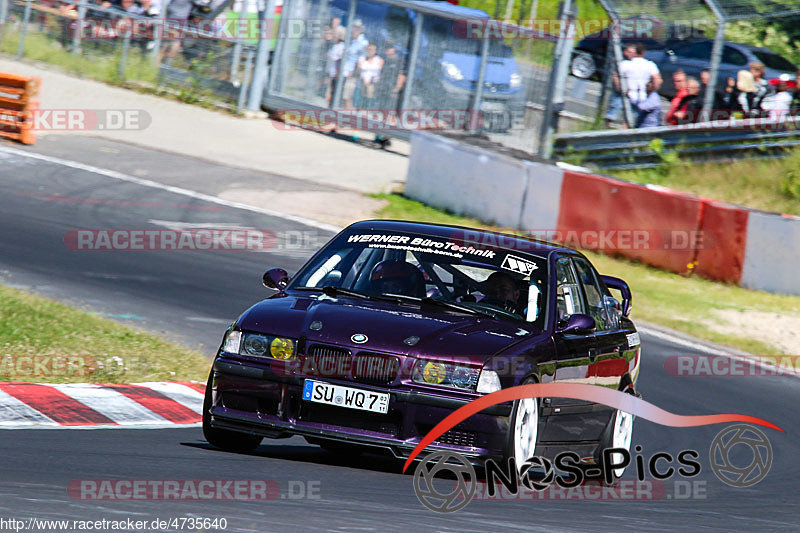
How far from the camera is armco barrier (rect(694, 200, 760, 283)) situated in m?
15.7

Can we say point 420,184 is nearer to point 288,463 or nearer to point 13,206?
point 13,206

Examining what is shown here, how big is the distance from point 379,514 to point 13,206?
11.5m

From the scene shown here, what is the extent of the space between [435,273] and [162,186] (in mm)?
12035

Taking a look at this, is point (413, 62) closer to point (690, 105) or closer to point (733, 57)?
point (690, 105)

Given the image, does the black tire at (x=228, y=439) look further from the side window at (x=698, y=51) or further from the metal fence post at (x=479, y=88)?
the metal fence post at (x=479, y=88)

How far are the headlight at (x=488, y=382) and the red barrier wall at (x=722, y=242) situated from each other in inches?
417

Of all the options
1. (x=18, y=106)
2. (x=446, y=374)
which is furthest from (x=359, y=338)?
(x=18, y=106)

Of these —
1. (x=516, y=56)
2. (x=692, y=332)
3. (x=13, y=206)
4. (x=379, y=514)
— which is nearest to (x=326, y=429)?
(x=379, y=514)

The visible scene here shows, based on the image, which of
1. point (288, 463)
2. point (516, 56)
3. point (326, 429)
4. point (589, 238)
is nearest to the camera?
point (326, 429)

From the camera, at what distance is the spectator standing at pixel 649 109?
20.9 m

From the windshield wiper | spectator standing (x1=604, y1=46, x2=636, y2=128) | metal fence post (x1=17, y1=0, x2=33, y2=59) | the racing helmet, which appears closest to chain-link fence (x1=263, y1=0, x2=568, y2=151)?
spectator standing (x1=604, y1=46, x2=636, y2=128)

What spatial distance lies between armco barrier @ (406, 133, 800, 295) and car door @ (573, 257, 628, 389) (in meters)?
8.30

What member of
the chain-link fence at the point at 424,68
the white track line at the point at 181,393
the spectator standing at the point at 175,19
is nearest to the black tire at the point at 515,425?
the white track line at the point at 181,393

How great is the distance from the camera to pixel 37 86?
781 inches
